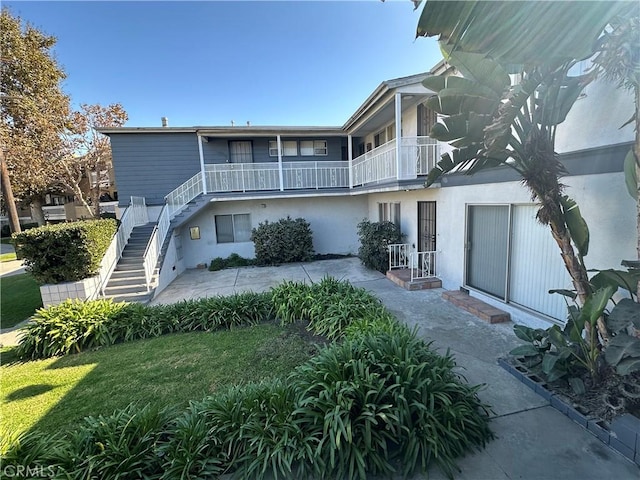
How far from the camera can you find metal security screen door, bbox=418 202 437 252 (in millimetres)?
8336

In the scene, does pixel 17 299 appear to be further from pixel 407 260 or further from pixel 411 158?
pixel 411 158

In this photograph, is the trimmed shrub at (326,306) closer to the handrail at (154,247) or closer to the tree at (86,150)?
the handrail at (154,247)

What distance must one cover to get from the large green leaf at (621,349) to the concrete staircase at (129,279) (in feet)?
30.8

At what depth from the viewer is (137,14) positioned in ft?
24.7

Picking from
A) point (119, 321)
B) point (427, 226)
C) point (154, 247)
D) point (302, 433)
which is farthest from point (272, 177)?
point (302, 433)

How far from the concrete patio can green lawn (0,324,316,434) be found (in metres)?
2.46

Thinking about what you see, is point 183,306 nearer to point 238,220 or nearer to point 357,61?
point 238,220

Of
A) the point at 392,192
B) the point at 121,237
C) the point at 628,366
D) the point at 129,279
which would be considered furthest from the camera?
the point at 392,192

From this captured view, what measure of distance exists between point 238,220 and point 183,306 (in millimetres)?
6678

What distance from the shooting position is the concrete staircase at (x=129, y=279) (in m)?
8.10

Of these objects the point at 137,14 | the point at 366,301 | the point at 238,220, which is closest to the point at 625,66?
the point at 366,301

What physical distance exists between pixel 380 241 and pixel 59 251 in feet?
29.1

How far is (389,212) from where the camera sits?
11.2m

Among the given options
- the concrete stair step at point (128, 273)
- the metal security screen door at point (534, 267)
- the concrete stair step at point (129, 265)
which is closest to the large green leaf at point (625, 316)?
the metal security screen door at point (534, 267)
